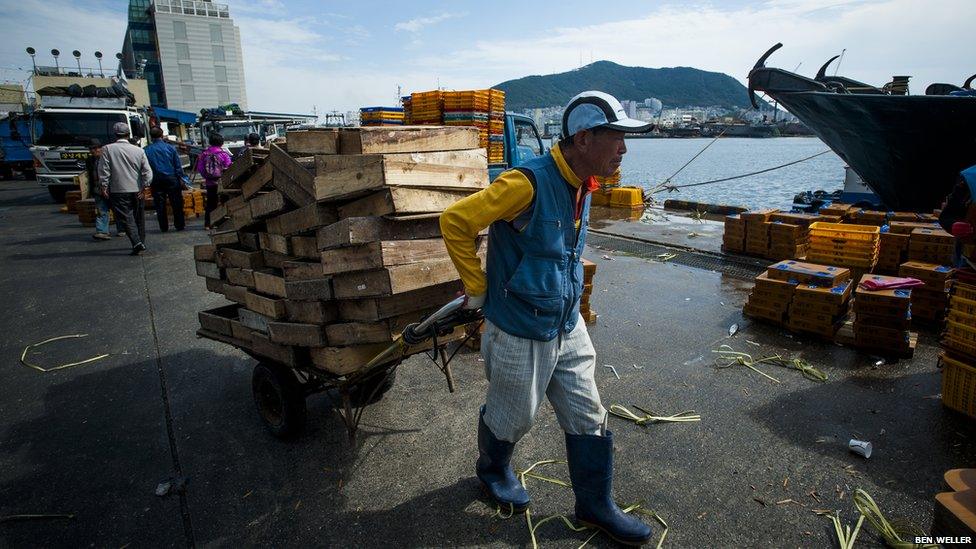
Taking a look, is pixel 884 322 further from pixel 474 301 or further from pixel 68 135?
pixel 68 135

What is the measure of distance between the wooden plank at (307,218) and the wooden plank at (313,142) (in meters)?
0.41

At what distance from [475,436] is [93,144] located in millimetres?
12362

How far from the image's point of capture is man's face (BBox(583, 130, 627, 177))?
246 centimetres

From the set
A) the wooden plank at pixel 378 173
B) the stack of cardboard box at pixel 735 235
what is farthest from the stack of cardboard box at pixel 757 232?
the wooden plank at pixel 378 173

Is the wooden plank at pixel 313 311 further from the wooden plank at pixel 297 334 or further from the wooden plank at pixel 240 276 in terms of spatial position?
the wooden plank at pixel 240 276

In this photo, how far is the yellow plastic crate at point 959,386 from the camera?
13.0 ft

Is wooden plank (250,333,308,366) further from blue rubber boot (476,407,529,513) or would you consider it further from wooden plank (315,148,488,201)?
blue rubber boot (476,407,529,513)

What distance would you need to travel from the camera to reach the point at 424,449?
377 centimetres

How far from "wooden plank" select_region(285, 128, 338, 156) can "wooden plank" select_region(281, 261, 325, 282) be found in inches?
29.5

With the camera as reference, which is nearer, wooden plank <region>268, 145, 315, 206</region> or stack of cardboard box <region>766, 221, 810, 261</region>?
wooden plank <region>268, 145, 315, 206</region>

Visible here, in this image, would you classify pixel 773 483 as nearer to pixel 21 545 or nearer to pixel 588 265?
pixel 588 265

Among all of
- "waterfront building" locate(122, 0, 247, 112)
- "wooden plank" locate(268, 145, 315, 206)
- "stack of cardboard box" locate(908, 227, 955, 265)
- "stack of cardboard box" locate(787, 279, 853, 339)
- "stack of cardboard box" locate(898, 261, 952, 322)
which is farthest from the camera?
"waterfront building" locate(122, 0, 247, 112)

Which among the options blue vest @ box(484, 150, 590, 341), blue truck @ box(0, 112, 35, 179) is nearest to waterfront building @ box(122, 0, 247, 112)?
blue truck @ box(0, 112, 35, 179)

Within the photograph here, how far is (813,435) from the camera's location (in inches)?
155
